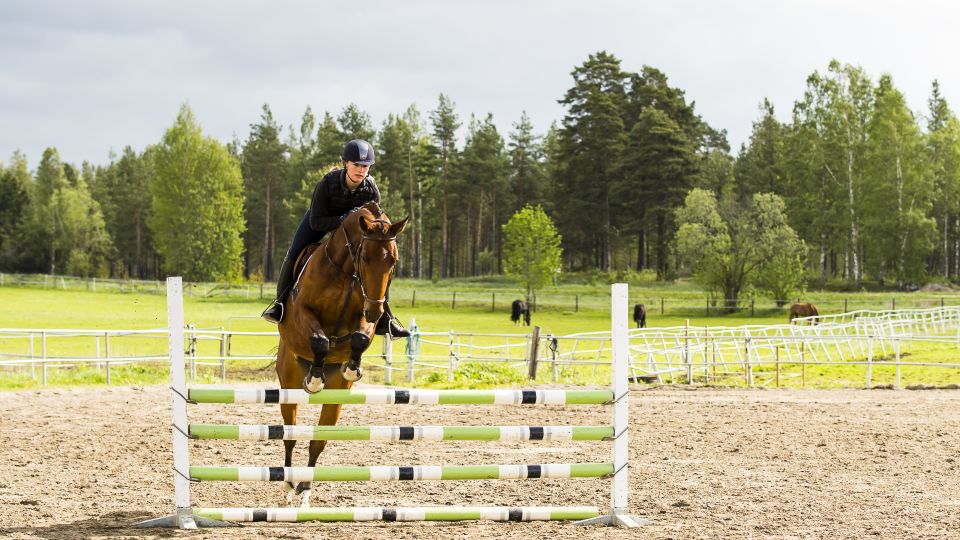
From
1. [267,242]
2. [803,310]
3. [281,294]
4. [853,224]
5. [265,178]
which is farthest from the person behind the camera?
[265,178]

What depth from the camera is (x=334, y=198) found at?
24.7 ft

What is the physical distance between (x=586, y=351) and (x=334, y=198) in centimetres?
1453

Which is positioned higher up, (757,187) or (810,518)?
(757,187)

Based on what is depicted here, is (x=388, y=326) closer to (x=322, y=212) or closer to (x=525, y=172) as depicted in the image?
(x=322, y=212)

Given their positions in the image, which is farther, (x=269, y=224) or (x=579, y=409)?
(x=269, y=224)

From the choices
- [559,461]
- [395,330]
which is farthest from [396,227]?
[559,461]

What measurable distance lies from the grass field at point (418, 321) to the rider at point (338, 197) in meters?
11.5

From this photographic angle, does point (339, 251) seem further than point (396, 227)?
Yes

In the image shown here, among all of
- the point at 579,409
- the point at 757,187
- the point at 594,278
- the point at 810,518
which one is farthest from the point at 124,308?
the point at 757,187

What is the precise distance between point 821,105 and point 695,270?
1926 centimetres

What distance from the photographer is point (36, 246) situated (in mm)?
83750

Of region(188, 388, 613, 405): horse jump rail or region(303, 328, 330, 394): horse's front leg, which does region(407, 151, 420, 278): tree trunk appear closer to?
region(303, 328, 330, 394): horse's front leg

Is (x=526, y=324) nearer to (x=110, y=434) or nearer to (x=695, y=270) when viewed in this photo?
(x=695, y=270)

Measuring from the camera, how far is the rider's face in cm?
730
